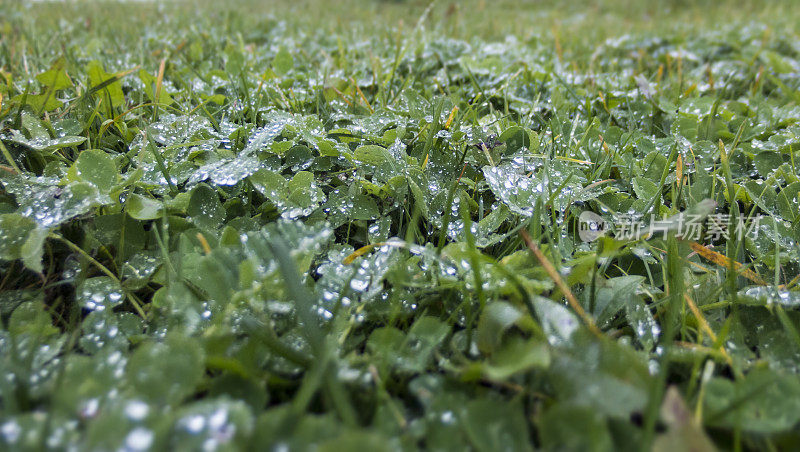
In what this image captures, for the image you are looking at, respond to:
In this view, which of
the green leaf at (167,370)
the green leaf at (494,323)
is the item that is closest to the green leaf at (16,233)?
the green leaf at (167,370)

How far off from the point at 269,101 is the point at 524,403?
Result: 1.17 meters

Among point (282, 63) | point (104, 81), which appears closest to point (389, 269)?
point (104, 81)

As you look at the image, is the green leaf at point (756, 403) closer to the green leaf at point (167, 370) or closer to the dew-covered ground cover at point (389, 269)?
the dew-covered ground cover at point (389, 269)

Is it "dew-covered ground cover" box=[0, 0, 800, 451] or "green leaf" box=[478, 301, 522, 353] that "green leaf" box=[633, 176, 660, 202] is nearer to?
"dew-covered ground cover" box=[0, 0, 800, 451]

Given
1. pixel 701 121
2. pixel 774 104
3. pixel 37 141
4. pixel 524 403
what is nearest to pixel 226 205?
pixel 37 141

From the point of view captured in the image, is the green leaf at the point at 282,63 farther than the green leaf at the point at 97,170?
Yes

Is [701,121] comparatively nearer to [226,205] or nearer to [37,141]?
[226,205]

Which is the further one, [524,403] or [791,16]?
[791,16]

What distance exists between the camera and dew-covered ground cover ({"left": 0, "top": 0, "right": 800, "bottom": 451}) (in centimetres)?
58

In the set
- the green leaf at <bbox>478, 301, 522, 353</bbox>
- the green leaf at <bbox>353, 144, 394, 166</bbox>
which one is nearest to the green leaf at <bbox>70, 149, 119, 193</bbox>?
the green leaf at <bbox>353, 144, 394, 166</bbox>

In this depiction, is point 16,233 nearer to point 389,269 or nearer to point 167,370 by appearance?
point 167,370

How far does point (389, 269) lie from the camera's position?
2.70 ft

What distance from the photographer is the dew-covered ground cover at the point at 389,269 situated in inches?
22.9

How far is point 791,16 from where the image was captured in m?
3.83
